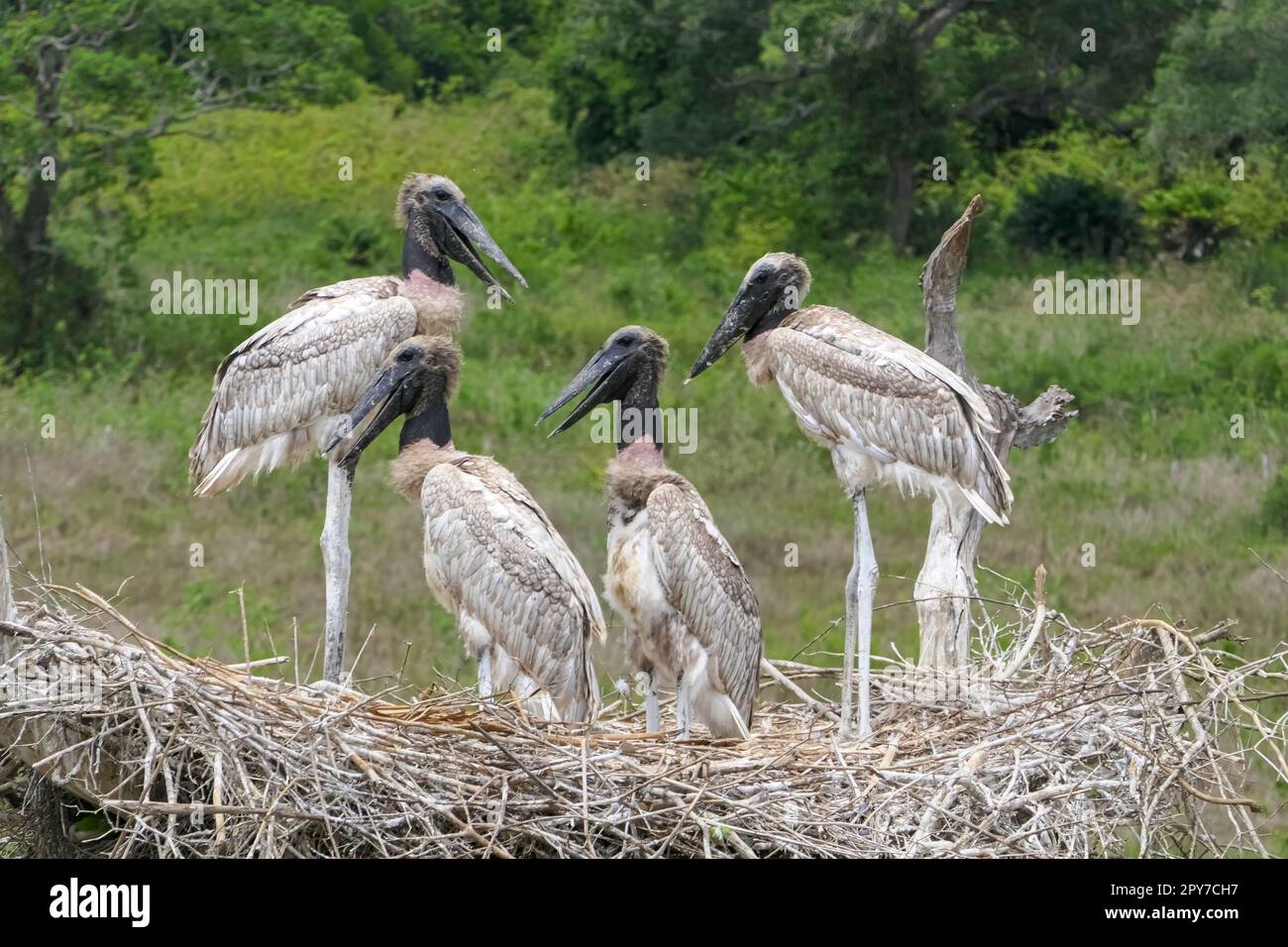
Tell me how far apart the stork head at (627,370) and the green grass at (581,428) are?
5548mm

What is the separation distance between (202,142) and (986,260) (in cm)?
988

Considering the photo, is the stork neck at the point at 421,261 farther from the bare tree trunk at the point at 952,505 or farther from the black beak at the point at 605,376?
the bare tree trunk at the point at 952,505

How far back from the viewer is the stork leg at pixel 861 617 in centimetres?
926

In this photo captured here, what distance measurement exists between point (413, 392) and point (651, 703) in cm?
156

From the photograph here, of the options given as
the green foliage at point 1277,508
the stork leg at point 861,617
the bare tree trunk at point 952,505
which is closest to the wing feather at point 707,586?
the stork leg at point 861,617

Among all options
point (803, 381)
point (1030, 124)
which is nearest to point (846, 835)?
point (803, 381)

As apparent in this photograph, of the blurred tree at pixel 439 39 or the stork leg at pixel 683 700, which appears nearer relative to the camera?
the stork leg at pixel 683 700

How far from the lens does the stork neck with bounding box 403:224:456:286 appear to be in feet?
32.7

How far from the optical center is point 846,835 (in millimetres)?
8047

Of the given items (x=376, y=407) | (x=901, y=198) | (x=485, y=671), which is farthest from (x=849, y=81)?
(x=485, y=671)

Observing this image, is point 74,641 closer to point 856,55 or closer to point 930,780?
point 930,780

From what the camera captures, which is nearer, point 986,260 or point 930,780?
point 930,780

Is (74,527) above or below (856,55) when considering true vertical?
below
